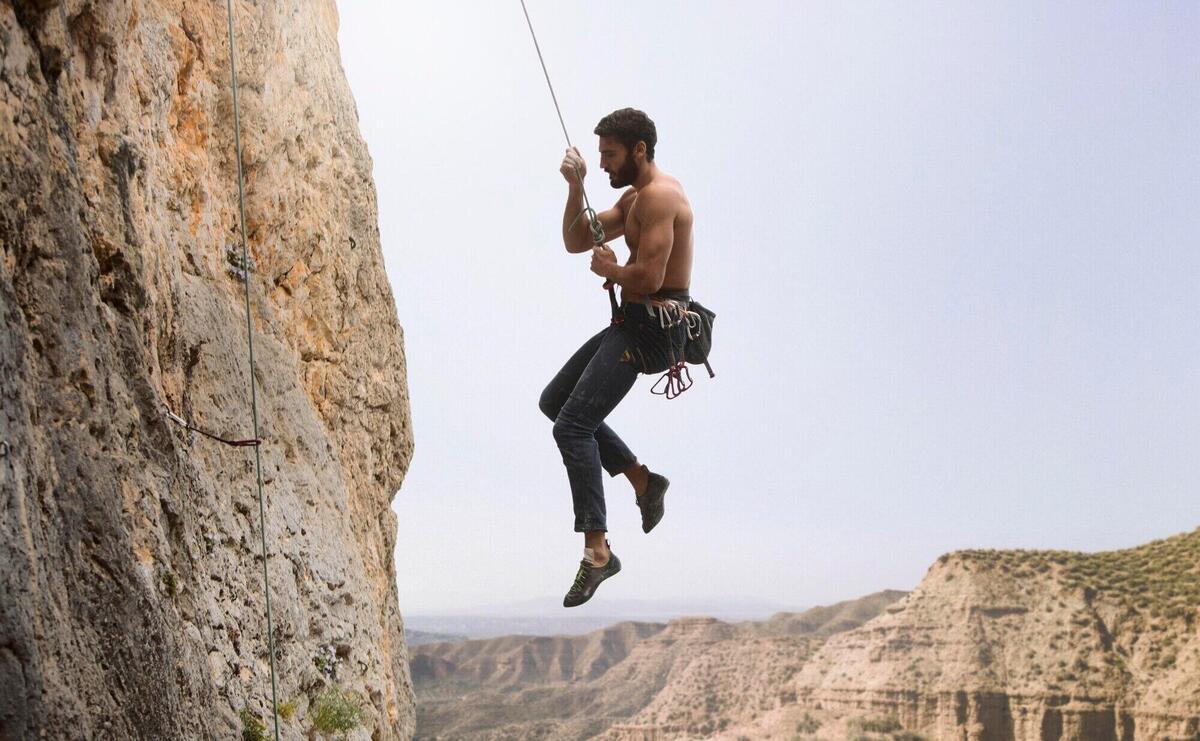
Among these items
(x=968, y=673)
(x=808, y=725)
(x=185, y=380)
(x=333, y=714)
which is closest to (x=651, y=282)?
(x=185, y=380)

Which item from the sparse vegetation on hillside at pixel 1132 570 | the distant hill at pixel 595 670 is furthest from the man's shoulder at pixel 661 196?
the distant hill at pixel 595 670

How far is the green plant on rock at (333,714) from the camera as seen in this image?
7523 mm

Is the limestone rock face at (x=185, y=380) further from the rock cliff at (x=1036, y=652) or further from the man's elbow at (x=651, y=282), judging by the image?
the rock cliff at (x=1036, y=652)

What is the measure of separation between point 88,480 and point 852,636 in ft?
251

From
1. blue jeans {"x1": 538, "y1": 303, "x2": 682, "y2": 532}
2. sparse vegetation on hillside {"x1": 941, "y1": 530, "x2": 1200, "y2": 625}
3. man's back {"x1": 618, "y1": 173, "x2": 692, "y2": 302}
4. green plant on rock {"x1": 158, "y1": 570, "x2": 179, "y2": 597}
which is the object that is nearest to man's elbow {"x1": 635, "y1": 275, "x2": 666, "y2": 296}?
man's back {"x1": 618, "y1": 173, "x2": 692, "y2": 302}

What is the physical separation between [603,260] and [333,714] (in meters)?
3.15

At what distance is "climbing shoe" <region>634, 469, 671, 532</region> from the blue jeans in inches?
20.2

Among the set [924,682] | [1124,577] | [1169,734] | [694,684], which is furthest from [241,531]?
[694,684]

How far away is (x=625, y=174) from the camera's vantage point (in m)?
6.87

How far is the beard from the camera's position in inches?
269

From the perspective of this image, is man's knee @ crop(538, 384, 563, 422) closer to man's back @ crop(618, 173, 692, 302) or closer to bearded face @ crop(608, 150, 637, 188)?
man's back @ crop(618, 173, 692, 302)

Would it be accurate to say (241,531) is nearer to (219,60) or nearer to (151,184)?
(151,184)

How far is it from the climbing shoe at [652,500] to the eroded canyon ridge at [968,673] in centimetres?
6027

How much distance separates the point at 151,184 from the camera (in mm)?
6844
